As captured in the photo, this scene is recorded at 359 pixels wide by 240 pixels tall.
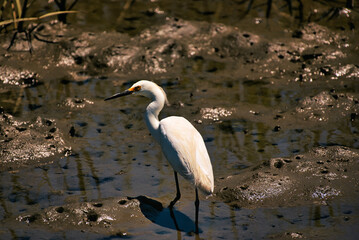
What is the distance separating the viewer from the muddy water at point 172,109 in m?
4.11

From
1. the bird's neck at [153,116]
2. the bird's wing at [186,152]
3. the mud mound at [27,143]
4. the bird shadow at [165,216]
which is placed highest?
the bird's neck at [153,116]

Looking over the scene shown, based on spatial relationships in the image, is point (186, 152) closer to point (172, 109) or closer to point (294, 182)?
point (294, 182)

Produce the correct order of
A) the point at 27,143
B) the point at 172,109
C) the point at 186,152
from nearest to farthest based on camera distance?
the point at 186,152
the point at 27,143
the point at 172,109

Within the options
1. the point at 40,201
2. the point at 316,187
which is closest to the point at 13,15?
the point at 40,201

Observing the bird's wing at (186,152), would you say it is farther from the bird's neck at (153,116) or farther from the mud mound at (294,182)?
the mud mound at (294,182)

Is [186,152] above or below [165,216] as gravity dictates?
above

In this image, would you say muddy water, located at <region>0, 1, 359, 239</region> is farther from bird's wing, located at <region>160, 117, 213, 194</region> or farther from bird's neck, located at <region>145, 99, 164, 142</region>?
bird's neck, located at <region>145, 99, 164, 142</region>

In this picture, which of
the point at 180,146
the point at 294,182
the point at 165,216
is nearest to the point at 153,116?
the point at 180,146

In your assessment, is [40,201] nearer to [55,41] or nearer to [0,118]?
[0,118]

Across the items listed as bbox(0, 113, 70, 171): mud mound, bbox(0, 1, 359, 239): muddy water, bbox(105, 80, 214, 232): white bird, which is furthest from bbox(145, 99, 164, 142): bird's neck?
bbox(0, 113, 70, 171): mud mound

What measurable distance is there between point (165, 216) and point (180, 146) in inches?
21.7

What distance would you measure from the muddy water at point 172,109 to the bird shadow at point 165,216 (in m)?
0.01

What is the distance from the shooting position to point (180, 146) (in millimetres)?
4133

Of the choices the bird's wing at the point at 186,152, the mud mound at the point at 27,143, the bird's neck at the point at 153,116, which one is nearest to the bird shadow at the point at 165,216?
the bird's wing at the point at 186,152
